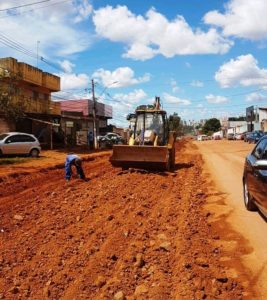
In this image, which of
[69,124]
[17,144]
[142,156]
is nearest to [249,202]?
[142,156]

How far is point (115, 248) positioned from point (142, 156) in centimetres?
1092

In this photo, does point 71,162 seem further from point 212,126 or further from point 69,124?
point 212,126

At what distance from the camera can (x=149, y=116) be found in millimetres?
20109

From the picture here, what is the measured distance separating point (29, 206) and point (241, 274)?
246 inches

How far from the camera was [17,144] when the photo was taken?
94.9ft

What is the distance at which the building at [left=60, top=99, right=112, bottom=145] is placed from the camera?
5194 cm

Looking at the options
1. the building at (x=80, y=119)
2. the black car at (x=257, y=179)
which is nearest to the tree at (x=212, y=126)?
the building at (x=80, y=119)

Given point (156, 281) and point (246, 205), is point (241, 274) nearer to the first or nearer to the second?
point (156, 281)

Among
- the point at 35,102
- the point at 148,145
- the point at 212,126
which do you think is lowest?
the point at 148,145

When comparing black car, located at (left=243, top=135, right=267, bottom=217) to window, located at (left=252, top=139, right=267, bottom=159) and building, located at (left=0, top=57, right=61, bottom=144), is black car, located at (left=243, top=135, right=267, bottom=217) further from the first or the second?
building, located at (left=0, top=57, right=61, bottom=144)

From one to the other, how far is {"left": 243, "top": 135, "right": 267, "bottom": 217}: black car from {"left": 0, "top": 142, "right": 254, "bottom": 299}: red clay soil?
0.83m

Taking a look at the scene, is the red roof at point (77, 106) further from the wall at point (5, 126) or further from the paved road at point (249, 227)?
the paved road at point (249, 227)

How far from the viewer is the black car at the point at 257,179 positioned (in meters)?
8.20

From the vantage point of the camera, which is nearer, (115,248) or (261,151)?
(115,248)
